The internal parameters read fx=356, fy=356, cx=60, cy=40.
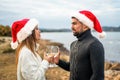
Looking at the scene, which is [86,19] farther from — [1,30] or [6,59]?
[1,30]

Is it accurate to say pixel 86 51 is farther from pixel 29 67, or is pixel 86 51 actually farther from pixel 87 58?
pixel 29 67

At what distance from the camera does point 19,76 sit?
505 centimetres

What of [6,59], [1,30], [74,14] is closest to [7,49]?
[6,59]

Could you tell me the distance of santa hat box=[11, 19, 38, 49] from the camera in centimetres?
519

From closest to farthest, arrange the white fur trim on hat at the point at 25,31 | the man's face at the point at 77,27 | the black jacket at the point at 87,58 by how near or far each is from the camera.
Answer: the black jacket at the point at 87,58 → the white fur trim on hat at the point at 25,31 → the man's face at the point at 77,27

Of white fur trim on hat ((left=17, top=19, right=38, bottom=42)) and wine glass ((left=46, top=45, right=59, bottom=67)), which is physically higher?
white fur trim on hat ((left=17, top=19, right=38, bottom=42))

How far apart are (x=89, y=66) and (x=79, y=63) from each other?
0.16 metres

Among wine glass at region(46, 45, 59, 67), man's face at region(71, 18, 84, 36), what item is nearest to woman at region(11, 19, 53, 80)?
wine glass at region(46, 45, 59, 67)

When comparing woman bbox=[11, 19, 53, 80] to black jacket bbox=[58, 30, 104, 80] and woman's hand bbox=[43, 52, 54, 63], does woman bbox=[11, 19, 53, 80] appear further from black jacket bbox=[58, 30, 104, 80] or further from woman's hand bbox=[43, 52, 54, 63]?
black jacket bbox=[58, 30, 104, 80]

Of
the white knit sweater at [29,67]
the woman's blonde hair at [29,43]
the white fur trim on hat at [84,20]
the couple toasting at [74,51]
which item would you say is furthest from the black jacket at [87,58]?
the woman's blonde hair at [29,43]

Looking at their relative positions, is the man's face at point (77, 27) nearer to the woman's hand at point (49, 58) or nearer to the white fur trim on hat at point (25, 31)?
the woman's hand at point (49, 58)

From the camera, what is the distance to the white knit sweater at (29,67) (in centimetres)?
493

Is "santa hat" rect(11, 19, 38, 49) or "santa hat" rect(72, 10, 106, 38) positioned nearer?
"santa hat" rect(11, 19, 38, 49)

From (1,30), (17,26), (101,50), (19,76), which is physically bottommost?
(1,30)
